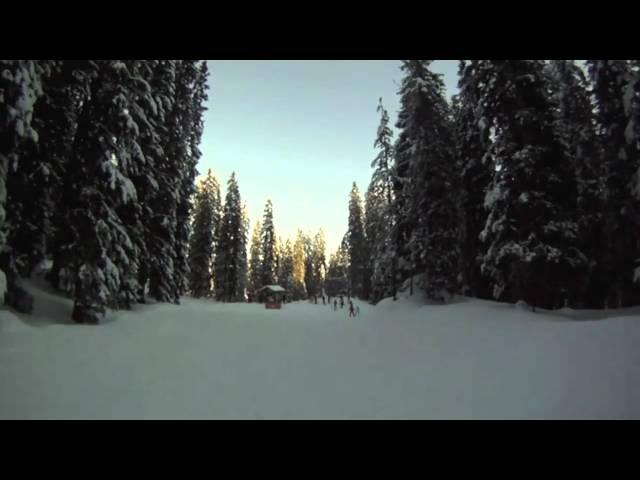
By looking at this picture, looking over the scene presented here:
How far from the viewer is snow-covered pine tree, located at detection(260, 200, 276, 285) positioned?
5544 centimetres

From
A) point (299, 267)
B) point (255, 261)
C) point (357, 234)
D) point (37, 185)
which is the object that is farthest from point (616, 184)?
point (299, 267)

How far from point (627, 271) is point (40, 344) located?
2505 cm

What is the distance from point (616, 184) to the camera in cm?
1734

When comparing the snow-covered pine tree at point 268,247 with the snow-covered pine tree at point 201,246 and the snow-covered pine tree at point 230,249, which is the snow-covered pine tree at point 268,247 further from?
the snow-covered pine tree at point 201,246

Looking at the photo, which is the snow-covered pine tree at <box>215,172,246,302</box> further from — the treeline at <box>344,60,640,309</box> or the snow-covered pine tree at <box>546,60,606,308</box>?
the snow-covered pine tree at <box>546,60,606,308</box>

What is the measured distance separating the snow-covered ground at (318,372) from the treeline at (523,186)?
3601 millimetres

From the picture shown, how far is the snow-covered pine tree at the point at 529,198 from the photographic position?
13.6 meters

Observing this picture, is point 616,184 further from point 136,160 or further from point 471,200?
point 136,160

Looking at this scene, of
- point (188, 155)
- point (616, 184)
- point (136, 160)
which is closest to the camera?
point (136, 160)

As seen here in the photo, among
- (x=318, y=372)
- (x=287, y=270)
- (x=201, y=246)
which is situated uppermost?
(x=201, y=246)

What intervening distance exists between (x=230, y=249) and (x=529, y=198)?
39024mm

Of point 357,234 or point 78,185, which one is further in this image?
point 357,234

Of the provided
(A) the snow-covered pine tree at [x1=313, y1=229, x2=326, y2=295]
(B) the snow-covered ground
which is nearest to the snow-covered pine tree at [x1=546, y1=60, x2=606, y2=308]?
(B) the snow-covered ground
